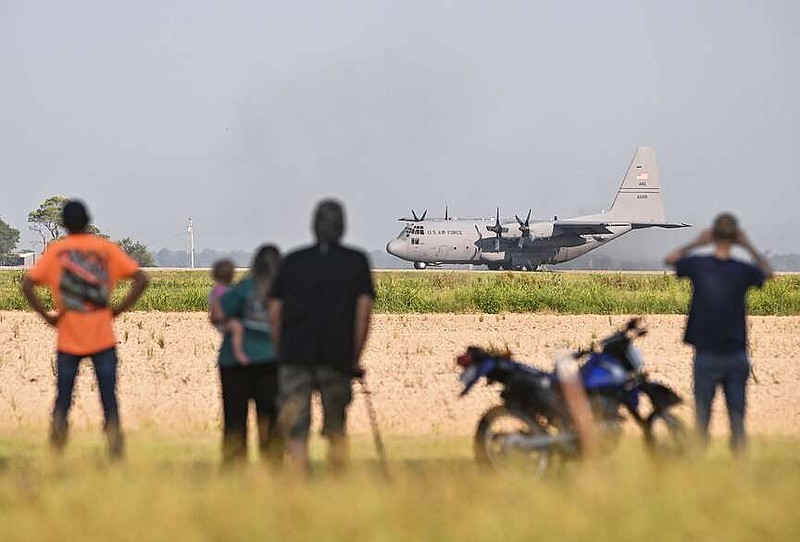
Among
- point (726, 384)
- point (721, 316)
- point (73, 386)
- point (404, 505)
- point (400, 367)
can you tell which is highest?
point (721, 316)

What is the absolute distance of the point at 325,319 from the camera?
7.98 meters

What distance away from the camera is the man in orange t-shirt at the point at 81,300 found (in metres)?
8.70

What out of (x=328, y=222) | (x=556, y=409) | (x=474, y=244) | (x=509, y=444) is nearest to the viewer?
(x=328, y=222)

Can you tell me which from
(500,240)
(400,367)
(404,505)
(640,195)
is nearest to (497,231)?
(500,240)

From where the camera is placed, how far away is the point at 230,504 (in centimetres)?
641

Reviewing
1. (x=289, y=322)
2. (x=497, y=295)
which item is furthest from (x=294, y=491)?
(x=497, y=295)

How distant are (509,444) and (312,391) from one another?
4.69ft

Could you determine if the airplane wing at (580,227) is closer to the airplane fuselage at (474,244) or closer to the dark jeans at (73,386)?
the airplane fuselage at (474,244)

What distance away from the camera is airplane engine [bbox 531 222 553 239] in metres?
81.1

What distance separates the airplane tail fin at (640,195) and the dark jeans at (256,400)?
8362 cm

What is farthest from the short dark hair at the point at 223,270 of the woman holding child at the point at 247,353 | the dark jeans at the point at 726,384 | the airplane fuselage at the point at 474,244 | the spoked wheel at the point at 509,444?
the airplane fuselage at the point at 474,244

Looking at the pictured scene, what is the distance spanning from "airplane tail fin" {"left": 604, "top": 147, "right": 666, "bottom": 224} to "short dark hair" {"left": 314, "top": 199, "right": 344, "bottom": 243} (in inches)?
3324

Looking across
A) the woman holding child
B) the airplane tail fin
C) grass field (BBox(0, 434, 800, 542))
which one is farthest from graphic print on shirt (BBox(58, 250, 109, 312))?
the airplane tail fin

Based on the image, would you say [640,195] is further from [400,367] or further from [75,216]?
[75,216]
